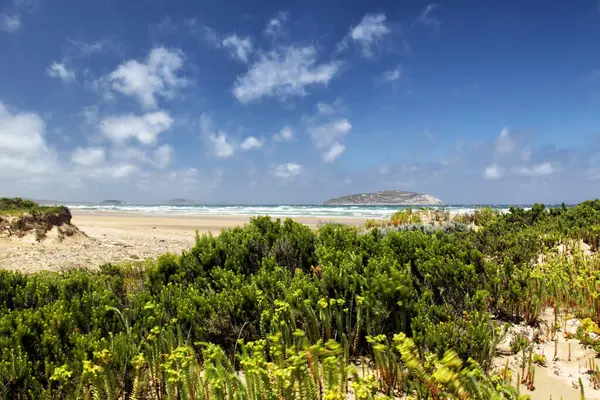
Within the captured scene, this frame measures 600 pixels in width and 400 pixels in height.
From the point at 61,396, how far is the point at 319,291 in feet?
9.26

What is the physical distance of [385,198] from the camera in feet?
334

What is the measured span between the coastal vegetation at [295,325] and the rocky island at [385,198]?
9064 centimetres

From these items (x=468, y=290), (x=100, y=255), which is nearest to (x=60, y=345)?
(x=468, y=290)

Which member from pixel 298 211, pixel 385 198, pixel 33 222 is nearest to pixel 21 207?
pixel 33 222

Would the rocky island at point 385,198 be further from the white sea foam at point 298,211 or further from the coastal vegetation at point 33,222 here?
the coastal vegetation at point 33,222

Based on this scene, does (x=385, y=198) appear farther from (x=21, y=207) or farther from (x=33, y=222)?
(x=33, y=222)

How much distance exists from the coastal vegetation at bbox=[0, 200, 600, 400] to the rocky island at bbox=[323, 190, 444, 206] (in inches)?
3568

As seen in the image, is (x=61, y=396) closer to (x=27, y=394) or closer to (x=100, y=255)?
(x=27, y=394)

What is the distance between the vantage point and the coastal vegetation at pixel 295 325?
2.82 m

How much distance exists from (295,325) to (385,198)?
331 ft

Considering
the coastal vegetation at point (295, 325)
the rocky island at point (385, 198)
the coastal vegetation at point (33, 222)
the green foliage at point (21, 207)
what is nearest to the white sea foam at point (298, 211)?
the rocky island at point (385, 198)

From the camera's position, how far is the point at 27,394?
123 inches

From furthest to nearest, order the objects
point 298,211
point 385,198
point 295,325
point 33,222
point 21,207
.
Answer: point 385,198
point 298,211
point 21,207
point 33,222
point 295,325

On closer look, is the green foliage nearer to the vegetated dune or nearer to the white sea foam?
the vegetated dune
